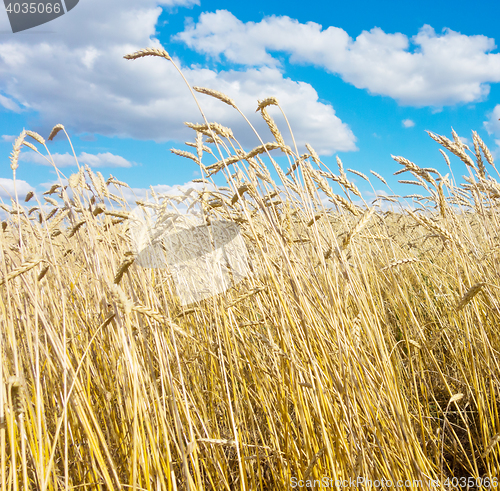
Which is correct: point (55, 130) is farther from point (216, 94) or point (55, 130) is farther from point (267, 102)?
point (267, 102)

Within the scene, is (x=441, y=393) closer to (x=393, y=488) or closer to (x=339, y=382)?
(x=393, y=488)

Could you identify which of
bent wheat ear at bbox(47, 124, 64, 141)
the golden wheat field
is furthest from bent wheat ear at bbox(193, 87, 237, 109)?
bent wheat ear at bbox(47, 124, 64, 141)

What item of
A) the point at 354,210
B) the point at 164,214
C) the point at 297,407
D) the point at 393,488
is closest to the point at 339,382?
the point at 297,407

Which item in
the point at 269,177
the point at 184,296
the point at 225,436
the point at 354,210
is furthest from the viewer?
the point at 184,296

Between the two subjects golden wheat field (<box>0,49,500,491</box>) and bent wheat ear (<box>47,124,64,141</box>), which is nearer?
golden wheat field (<box>0,49,500,491</box>)

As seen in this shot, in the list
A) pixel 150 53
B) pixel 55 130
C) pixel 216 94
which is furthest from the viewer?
pixel 55 130

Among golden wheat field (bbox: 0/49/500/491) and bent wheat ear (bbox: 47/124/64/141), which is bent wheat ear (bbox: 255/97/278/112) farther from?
bent wheat ear (bbox: 47/124/64/141)

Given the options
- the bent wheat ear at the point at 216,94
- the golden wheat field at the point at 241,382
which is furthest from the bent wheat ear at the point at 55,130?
the bent wheat ear at the point at 216,94

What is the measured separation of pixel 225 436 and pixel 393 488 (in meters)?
0.82

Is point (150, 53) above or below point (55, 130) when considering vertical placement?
below

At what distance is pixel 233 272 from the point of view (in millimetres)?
2047

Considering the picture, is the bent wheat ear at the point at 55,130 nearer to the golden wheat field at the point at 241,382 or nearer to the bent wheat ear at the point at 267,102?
the golden wheat field at the point at 241,382

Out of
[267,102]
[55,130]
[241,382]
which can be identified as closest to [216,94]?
[267,102]

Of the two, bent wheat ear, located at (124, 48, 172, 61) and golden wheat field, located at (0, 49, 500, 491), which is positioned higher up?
bent wheat ear, located at (124, 48, 172, 61)
